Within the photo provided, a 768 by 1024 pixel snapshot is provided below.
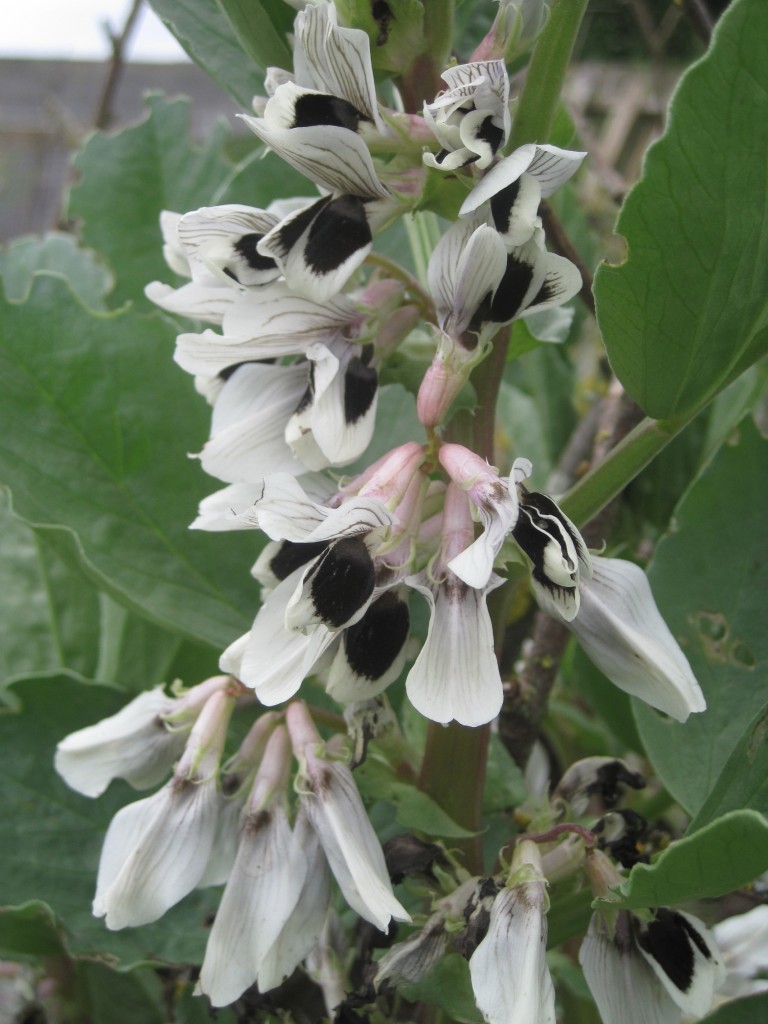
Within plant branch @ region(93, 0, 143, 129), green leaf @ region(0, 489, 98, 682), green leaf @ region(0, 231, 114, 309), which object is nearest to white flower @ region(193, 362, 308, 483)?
A: green leaf @ region(0, 489, 98, 682)

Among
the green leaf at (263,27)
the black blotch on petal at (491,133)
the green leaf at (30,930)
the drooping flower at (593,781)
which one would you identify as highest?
the black blotch on petal at (491,133)

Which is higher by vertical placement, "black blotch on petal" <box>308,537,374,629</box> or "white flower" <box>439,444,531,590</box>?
"white flower" <box>439,444,531,590</box>

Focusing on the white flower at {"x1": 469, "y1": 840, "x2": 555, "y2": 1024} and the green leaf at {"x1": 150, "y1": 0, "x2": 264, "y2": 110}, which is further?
the green leaf at {"x1": 150, "y1": 0, "x2": 264, "y2": 110}

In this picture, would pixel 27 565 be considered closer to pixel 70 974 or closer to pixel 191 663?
pixel 191 663

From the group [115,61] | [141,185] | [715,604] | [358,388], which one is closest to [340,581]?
[358,388]

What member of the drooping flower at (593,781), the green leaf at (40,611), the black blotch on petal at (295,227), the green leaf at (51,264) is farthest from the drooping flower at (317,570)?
the green leaf at (51,264)

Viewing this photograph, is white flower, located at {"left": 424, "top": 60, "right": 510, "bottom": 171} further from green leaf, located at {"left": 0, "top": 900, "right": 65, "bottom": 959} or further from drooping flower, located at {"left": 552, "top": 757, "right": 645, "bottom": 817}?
green leaf, located at {"left": 0, "top": 900, "right": 65, "bottom": 959}

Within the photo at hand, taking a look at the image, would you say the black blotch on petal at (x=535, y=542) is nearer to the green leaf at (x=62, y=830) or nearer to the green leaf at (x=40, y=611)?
the green leaf at (x=62, y=830)
